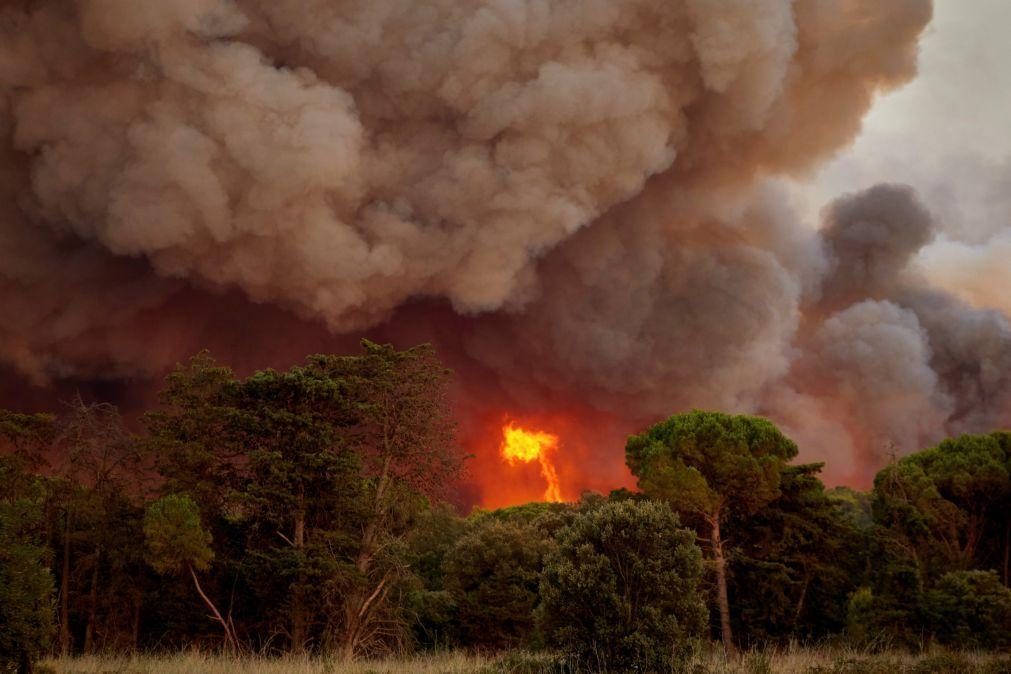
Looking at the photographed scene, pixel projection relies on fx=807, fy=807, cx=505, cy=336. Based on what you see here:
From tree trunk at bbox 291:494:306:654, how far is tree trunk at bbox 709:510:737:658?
11642mm

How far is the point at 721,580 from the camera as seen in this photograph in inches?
968

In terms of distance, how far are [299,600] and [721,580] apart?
1254 cm

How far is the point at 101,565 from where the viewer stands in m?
22.7

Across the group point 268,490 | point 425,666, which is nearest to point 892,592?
point 425,666

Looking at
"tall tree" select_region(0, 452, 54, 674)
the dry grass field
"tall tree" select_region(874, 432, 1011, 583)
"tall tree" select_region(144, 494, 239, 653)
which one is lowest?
the dry grass field

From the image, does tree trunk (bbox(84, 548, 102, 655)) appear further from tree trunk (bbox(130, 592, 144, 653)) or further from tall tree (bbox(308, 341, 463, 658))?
tall tree (bbox(308, 341, 463, 658))

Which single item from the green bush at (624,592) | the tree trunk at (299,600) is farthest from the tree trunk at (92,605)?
the green bush at (624,592)

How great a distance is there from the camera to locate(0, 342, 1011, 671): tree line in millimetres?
20219

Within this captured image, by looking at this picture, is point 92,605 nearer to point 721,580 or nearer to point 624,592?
point 624,592

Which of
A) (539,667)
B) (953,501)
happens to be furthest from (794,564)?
(539,667)

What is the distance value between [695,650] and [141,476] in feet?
51.3

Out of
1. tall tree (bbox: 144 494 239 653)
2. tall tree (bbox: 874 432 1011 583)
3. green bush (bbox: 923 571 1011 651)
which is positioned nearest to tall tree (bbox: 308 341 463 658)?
tall tree (bbox: 144 494 239 653)

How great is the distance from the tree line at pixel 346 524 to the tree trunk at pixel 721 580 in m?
0.11

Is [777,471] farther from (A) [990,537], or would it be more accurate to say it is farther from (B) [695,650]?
(B) [695,650]
